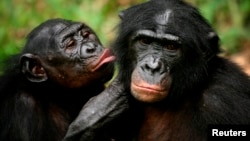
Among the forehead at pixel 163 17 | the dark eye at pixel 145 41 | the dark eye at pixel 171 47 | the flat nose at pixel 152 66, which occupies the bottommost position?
the flat nose at pixel 152 66

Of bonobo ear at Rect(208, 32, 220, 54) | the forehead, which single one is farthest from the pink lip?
bonobo ear at Rect(208, 32, 220, 54)

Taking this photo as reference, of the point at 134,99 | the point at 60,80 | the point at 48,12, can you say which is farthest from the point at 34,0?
the point at 134,99

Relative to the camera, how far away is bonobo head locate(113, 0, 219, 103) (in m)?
5.67

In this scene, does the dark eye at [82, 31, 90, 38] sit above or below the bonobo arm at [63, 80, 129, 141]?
above

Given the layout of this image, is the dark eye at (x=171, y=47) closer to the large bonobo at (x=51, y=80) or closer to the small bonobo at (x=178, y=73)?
the small bonobo at (x=178, y=73)

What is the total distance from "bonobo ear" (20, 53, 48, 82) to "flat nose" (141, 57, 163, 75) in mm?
1362

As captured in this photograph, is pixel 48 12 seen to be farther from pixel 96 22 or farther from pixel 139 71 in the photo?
pixel 139 71

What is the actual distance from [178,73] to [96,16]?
13.5 feet

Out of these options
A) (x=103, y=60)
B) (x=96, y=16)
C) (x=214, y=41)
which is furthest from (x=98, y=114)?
(x=96, y=16)

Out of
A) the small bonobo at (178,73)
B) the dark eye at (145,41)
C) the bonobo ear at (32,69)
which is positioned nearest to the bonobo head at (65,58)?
the bonobo ear at (32,69)

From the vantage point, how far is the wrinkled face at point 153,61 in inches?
221

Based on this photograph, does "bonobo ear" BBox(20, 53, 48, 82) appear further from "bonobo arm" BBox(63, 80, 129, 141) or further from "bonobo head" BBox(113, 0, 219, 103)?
"bonobo head" BBox(113, 0, 219, 103)

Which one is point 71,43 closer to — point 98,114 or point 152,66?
point 98,114

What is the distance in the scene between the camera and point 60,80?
665cm
